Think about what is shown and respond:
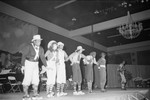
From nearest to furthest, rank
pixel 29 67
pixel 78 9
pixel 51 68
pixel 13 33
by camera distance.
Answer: pixel 29 67 < pixel 51 68 < pixel 13 33 < pixel 78 9

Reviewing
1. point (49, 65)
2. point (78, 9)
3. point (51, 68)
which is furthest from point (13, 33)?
point (51, 68)

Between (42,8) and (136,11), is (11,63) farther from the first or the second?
(136,11)

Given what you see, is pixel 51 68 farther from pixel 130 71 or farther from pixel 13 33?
pixel 130 71

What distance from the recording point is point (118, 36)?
14008mm

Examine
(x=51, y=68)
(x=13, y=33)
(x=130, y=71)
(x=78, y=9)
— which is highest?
(x=78, y=9)

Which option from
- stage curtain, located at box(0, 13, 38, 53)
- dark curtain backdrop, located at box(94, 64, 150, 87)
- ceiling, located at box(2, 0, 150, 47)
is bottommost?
dark curtain backdrop, located at box(94, 64, 150, 87)

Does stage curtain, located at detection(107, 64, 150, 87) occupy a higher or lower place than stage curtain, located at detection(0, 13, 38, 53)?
lower

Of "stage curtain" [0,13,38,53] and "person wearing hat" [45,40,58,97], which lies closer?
"person wearing hat" [45,40,58,97]

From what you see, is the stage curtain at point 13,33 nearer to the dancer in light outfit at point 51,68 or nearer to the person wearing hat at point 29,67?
the dancer in light outfit at point 51,68

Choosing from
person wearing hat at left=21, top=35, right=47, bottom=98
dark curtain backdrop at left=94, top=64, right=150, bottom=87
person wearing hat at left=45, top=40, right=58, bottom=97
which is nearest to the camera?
person wearing hat at left=21, top=35, right=47, bottom=98

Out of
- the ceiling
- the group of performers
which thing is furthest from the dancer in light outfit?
the ceiling

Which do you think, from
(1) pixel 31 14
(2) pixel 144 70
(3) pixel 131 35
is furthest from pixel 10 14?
(2) pixel 144 70

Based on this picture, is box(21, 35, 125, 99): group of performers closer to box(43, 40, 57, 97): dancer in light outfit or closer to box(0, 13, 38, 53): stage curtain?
box(43, 40, 57, 97): dancer in light outfit

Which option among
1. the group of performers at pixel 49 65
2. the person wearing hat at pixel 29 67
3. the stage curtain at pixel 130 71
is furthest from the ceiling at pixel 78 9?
the stage curtain at pixel 130 71
